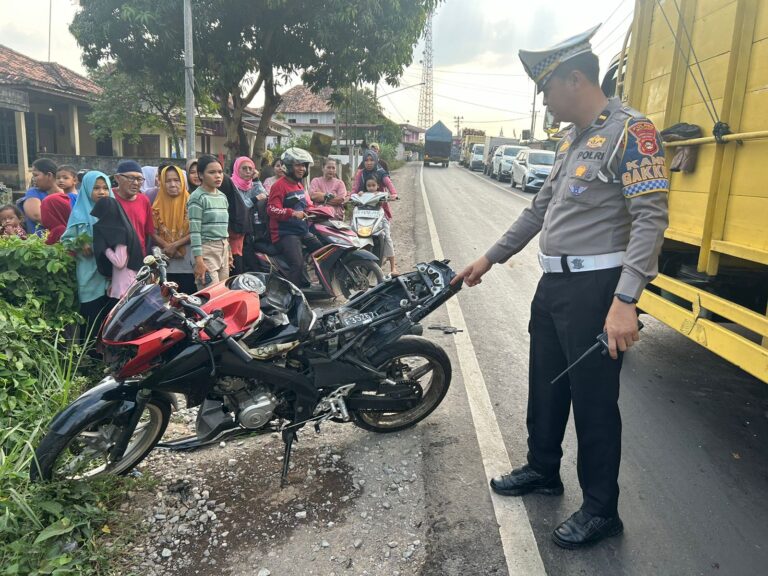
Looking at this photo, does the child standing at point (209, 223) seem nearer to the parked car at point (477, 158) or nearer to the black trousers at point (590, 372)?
the black trousers at point (590, 372)

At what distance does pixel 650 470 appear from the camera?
3.10 meters

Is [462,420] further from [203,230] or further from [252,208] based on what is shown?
[252,208]

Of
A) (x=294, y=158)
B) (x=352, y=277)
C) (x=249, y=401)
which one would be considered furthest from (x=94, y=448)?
(x=294, y=158)

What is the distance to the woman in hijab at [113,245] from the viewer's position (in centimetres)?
404

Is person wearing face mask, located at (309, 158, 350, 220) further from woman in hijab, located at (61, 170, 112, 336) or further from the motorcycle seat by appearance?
woman in hijab, located at (61, 170, 112, 336)

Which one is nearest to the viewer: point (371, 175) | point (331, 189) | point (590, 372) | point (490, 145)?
point (590, 372)

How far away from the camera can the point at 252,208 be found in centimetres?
632

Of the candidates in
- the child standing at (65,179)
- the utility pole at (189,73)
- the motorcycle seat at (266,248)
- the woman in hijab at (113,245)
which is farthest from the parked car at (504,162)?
the woman in hijab at (113,245)

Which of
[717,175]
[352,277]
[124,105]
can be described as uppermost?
[124,105]

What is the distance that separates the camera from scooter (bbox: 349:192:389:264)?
22.5 ft

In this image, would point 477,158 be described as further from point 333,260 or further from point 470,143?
point 333,260

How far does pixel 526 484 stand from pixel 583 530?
0.41m

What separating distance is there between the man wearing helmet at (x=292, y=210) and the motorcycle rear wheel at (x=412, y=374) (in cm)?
272

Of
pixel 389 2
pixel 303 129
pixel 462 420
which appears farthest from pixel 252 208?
pixel 303 129
